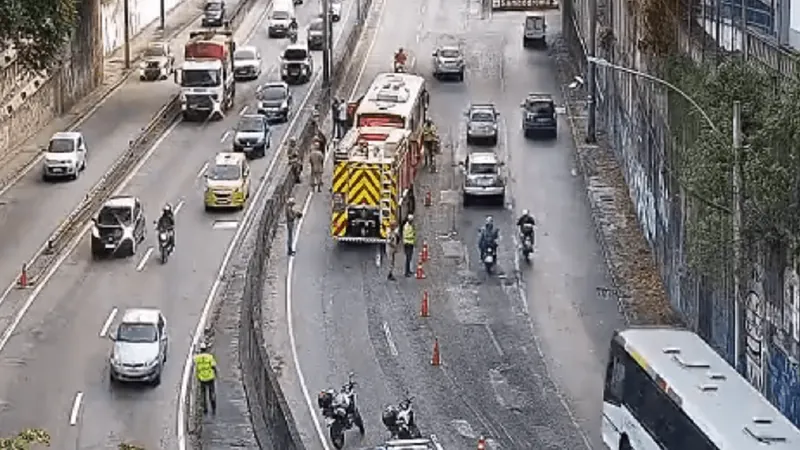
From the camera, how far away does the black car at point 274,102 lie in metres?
79.3

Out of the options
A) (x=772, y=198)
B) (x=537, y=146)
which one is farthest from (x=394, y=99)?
(x=772, y=198)

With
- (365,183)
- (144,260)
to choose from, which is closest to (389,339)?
(365,183)

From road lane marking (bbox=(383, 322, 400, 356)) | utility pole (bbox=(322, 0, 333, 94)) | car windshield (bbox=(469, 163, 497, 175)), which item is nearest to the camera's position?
road lane marking (bbox=(383, 322, 400, 356))

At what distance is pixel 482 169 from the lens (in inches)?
2596

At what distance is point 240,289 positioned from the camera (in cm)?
5619

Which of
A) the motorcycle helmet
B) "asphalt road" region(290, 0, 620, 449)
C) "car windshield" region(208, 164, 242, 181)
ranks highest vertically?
the motorcycle helmet

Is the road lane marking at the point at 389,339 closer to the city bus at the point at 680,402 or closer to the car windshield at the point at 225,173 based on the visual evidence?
the city bus at the point at 680,402

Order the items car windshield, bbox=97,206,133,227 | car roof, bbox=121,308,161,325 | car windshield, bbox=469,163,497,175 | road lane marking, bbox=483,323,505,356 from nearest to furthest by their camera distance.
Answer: car roof, bbox=121,308,161,325
road lane marking, bbox=483,323,505,356
car windshield, bbox=97,206,133,227
car windshield, bbox=469,163,497,175

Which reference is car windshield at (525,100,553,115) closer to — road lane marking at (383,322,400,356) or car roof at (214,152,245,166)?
car roof at (214,152,245,166)

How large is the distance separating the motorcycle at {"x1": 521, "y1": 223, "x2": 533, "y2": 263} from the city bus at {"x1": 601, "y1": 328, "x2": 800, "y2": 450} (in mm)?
18888

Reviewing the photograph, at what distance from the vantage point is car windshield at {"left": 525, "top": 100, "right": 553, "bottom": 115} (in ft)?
249

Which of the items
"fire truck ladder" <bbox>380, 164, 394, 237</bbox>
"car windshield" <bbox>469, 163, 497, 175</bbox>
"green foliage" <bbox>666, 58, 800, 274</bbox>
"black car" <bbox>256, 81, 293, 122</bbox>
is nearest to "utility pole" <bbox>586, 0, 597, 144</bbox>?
"car windshield" <bbox>469, 163, 497, 175</bbox>

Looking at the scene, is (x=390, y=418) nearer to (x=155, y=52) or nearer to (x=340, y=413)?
(x=340, y=413)

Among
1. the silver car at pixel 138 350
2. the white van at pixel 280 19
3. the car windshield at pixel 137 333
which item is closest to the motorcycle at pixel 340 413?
the silver car at pixel 138 350
